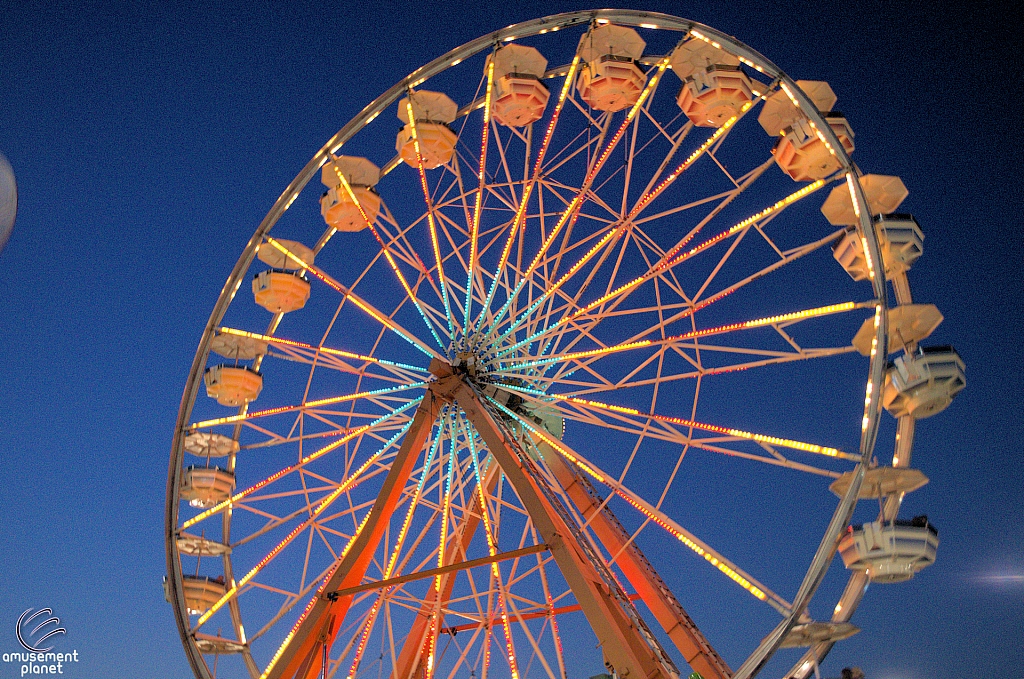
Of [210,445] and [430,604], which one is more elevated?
[210,445]

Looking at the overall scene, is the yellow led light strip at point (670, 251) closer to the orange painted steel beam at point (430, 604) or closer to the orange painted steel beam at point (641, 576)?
the orange painted steel beam at point (641, 576)

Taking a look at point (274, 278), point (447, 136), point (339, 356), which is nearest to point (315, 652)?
point (339, 356)

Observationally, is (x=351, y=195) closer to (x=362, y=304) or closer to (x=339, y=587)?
(x=362, y=304)

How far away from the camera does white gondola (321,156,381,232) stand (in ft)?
39.3

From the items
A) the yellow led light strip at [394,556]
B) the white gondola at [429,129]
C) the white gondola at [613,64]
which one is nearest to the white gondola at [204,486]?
the yellow led light strip at [394,556]

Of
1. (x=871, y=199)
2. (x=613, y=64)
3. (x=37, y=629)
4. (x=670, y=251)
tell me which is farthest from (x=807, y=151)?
(x=37, y=629)

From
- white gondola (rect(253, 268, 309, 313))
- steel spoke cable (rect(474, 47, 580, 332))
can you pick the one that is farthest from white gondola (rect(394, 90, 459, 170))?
white gondola (rect(253, 268, 309, 313))

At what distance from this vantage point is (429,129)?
1159 cm

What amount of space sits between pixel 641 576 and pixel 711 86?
241 inches

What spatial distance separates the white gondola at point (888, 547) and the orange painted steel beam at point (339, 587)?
4.77m

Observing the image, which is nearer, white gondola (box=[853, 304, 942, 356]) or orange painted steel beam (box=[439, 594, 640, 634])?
white gondola (box=[853, 304, 942, 356])

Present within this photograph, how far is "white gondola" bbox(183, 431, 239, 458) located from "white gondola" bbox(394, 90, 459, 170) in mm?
4999

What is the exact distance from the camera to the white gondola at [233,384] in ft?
39.2

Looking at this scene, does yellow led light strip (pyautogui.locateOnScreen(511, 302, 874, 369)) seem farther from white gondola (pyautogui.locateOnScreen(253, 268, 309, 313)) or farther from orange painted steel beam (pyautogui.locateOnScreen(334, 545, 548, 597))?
white gondola (pyautogui.locateOnScreen(253, 268, 309, 313))
